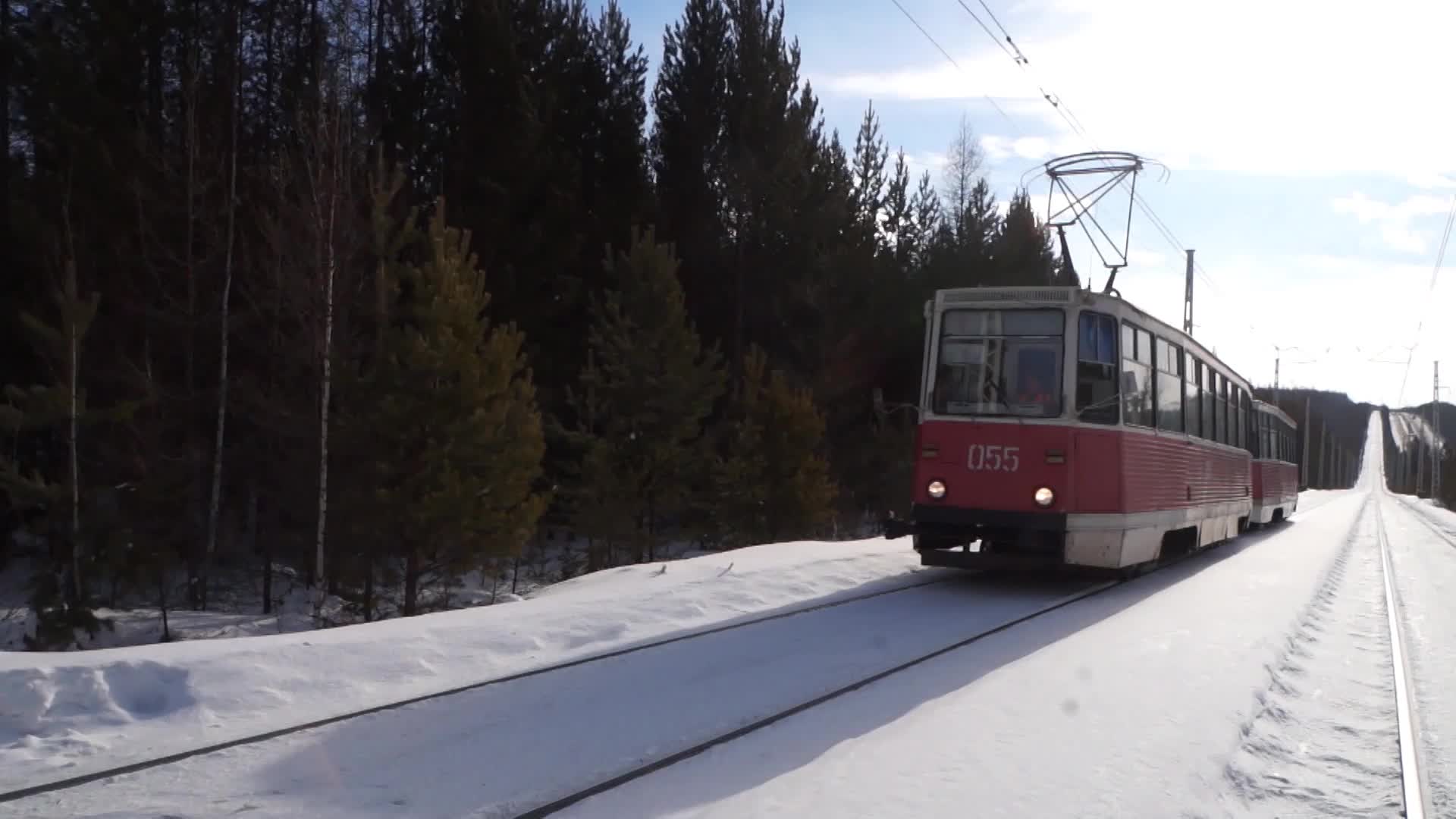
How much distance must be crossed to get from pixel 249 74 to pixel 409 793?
2454cm

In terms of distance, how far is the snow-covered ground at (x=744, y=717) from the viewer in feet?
17.1

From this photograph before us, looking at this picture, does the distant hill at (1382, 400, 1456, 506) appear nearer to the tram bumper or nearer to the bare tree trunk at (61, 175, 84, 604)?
the tram bumper

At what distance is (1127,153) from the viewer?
16.8 m

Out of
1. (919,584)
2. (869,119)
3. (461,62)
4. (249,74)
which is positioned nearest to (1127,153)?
(919,584)

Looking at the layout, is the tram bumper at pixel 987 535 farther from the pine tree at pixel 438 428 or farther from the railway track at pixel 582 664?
the pine tree at pixel 438 428

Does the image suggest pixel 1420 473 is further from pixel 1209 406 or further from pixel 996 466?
pixel 996 466

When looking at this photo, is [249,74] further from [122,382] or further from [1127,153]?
[1127,153]

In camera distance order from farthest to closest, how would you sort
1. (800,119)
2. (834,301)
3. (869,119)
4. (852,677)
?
(869,119), (834,301), (800,119), (852,677)

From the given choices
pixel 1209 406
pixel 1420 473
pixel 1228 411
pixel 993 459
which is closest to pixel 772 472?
pixel 1228 411

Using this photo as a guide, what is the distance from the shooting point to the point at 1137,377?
530 inches

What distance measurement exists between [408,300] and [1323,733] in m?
15.5

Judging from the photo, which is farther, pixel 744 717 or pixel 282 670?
pixel 282 670

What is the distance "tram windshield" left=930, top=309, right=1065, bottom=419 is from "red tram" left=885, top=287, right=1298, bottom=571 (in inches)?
0.5

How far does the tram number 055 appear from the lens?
12328 mm
